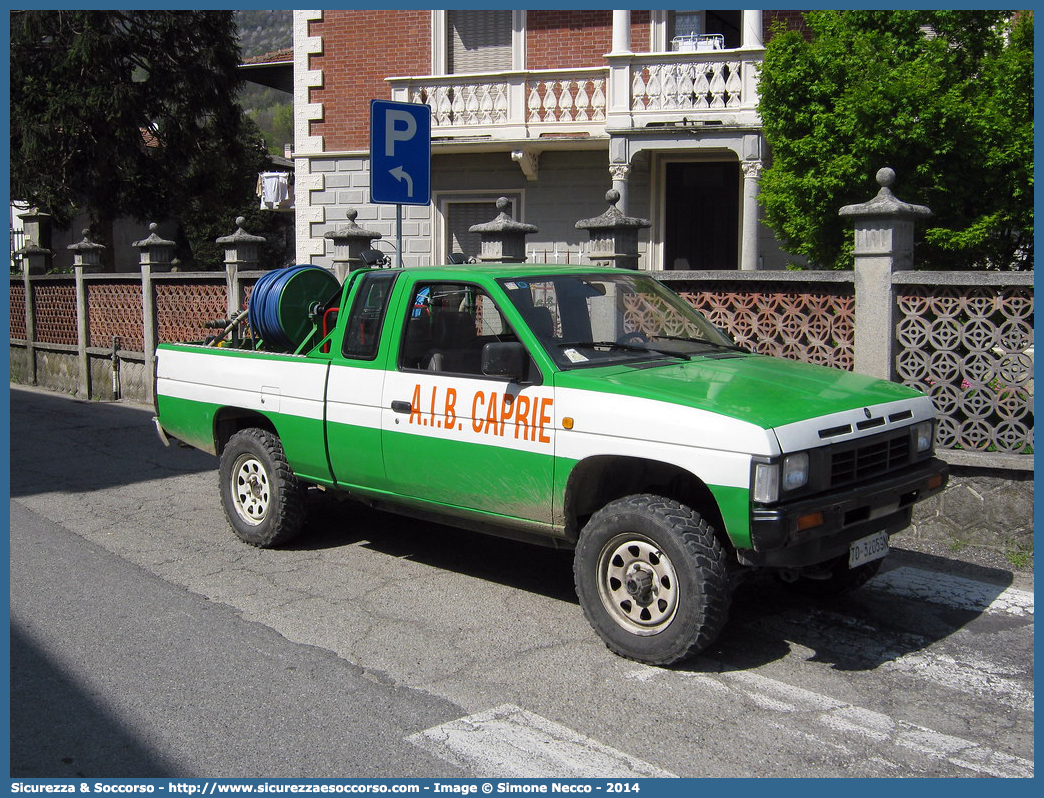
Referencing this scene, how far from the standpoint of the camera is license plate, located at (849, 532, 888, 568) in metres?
5.08

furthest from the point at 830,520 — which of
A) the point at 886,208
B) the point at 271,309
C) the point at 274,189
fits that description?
the point at 274,189

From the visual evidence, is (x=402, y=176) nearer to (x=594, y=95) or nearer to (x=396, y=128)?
(x=396, y=128)

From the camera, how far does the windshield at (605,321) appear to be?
223 inches

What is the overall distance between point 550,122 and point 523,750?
49.0 ft

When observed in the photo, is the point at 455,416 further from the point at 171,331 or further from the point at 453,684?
the point at 171,331

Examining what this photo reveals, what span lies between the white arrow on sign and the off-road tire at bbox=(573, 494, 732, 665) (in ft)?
14.9

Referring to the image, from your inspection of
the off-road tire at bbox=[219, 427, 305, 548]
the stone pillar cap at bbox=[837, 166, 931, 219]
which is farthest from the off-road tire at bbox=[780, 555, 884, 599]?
the off-road tire at bbox=[219, 427, 305, 548]

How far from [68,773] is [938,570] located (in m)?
5.30

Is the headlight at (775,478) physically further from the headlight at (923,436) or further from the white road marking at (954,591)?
the white road marking at (954,591)

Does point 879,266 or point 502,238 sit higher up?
point 502,238

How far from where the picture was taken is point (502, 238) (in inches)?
392

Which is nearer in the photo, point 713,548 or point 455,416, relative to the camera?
point 713,548

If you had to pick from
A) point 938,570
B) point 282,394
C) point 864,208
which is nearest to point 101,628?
point 282,394
